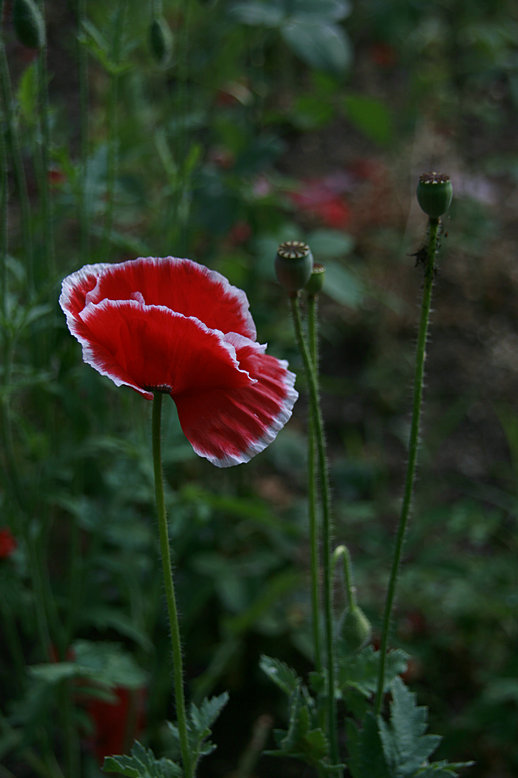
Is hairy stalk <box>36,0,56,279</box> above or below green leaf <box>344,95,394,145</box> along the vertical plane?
below

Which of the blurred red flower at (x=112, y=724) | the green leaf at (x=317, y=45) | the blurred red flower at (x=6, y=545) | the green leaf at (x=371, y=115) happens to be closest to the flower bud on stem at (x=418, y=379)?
the blurred red flower at (x=6, y=545)

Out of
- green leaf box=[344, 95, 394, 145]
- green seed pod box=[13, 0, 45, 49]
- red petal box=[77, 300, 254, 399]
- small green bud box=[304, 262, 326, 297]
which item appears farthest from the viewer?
green leaf box=[344, 95, 394, 145]

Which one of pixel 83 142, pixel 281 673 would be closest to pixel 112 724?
pixel 281 673

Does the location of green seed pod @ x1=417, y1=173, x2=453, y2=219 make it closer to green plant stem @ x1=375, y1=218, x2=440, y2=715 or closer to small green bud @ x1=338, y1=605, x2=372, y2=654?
green plant stem @ x1=375, y1=218, x2=440, y2=715

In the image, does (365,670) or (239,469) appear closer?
(365,670)

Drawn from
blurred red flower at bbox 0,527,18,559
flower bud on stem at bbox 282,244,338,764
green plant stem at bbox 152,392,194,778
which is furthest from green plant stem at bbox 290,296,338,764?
blurred red flower at bbox 0,527,18,559

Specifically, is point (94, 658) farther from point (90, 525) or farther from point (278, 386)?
point (278, 386)

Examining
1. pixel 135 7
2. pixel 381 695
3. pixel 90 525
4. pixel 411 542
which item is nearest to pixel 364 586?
pixel 411 542

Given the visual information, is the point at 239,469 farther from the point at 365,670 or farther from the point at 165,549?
the point at 165,549
